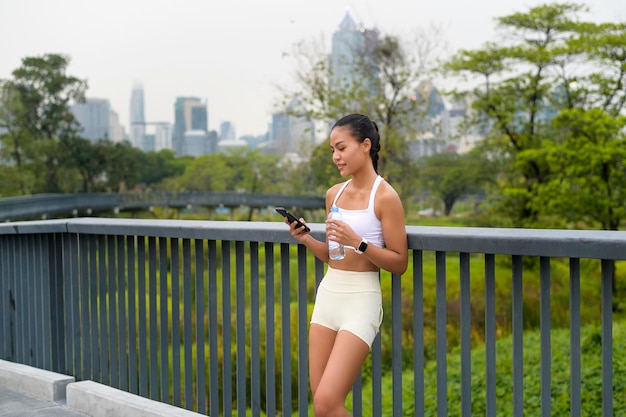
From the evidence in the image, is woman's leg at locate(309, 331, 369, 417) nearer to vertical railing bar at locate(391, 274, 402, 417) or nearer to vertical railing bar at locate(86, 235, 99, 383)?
vertical railing bar at locate(391, 274, 402, 417)

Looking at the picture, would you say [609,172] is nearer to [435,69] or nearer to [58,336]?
[435,69]

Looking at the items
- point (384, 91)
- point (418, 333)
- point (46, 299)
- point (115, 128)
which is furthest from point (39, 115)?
point (418, 333)

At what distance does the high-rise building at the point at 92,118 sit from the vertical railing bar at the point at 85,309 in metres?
59.4

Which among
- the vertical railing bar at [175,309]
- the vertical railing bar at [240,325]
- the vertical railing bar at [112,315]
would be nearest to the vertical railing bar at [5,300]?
the vertical railing bar at [112,315]

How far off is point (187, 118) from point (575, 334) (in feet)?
265

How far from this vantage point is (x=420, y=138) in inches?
1687

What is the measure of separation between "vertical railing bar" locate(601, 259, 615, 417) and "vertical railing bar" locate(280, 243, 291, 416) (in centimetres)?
142

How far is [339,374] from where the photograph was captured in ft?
10.2

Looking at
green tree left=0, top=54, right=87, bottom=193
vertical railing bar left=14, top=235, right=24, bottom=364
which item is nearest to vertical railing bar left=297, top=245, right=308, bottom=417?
vertical railing bar left=14, top=235, right=24, bottom=364

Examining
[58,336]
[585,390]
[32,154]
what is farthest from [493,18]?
[32,154]

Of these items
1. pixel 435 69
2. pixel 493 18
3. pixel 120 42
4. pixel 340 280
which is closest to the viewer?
pixel 340 280

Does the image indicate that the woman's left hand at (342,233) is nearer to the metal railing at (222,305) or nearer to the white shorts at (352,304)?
the white shorts at (352,304)

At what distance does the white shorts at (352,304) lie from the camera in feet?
10.4

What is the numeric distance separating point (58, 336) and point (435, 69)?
33437 mm
